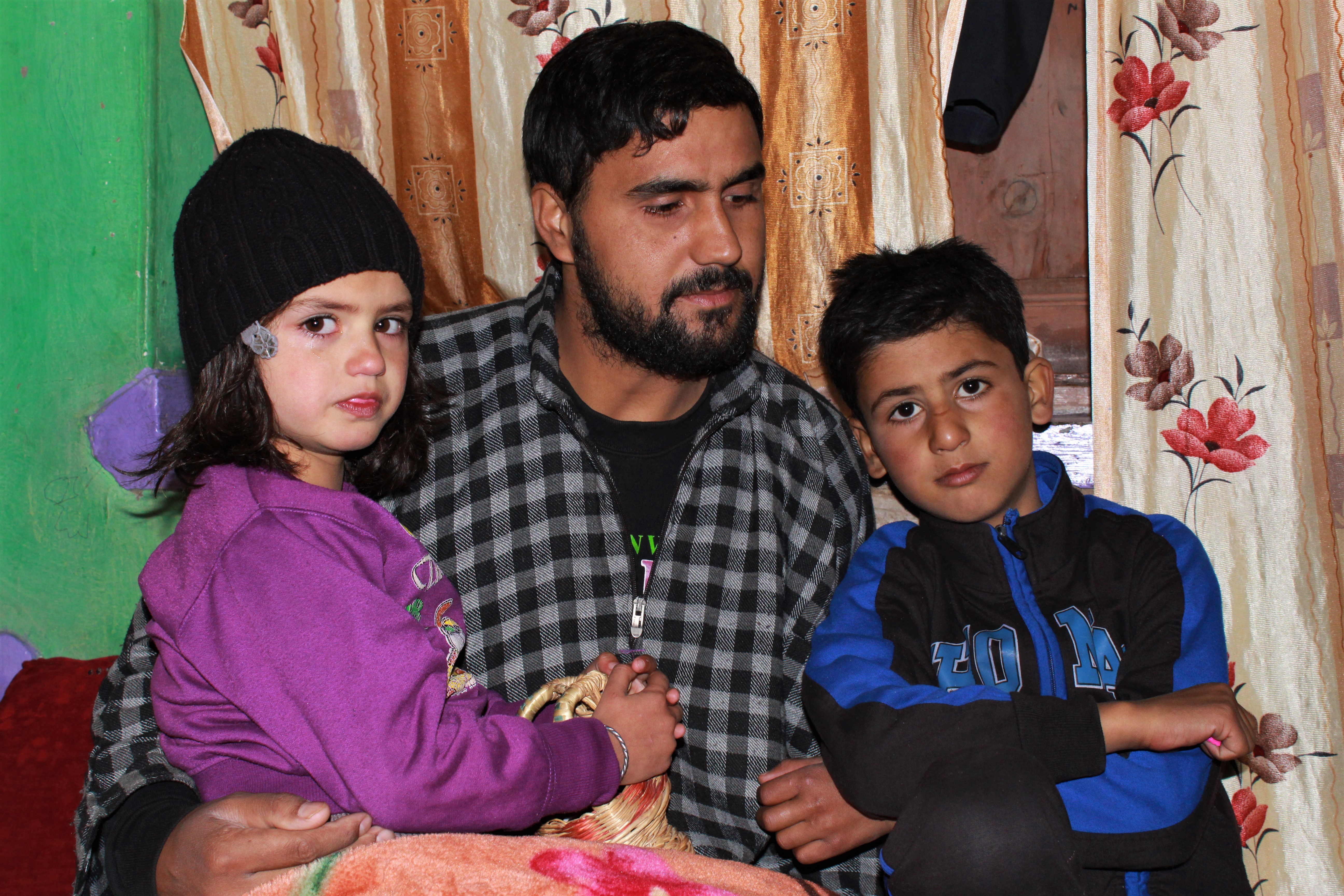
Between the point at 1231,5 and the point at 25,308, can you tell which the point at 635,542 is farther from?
the point at 1231,5

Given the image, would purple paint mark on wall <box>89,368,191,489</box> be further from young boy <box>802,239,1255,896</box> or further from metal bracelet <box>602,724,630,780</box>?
young boy <box>802,239,1255,896</box>

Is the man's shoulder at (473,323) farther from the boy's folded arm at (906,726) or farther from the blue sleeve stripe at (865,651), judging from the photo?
the boy's folded arm at (906,726)

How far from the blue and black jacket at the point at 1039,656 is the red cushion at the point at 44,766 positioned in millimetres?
1299

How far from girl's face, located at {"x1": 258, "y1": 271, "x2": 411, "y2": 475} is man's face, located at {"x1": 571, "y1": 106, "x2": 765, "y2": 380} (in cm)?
58

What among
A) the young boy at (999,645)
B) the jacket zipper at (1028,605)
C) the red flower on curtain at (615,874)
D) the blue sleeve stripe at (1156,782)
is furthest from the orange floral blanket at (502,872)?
the jacket zipper at (1028,605)

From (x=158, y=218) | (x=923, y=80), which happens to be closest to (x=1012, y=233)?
(x=923, y=80)

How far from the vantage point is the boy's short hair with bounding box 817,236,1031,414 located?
1.65 metres

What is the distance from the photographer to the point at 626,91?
1.72 meters

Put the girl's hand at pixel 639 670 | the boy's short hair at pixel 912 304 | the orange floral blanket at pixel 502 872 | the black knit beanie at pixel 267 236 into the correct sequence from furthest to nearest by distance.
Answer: the boy's short hair at pixel 912 304
the girl's hand at pixel 639 670
the black knit beanie at pixel 267 236
the orange floral blanket at pixel 502 872

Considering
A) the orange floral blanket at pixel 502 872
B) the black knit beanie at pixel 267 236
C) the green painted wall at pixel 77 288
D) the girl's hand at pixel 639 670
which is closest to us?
the orange floral blanket at pixel 502 872

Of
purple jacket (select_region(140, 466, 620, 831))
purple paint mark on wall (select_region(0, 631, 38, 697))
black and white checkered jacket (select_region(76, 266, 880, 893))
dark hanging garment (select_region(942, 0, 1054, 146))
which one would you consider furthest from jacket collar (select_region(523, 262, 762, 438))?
purple paint mark on wall (select_region(0, 631, 38, 697))

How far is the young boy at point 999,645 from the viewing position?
47.9 inches

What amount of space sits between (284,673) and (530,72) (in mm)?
1514

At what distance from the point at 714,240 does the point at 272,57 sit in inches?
48.3
